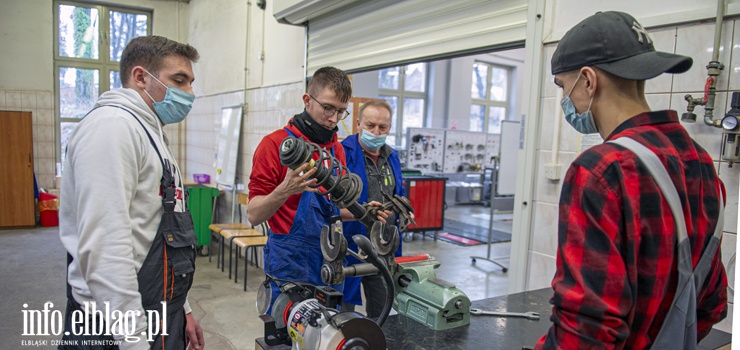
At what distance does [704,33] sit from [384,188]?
147 centimetres

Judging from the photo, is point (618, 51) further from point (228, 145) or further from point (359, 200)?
point (228, 145)

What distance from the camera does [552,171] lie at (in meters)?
2.21

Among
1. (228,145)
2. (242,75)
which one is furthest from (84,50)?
(228,145)

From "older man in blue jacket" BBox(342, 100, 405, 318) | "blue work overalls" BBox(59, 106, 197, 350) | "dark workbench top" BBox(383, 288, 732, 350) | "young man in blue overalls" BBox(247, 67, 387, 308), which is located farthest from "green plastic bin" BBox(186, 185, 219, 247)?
"dark workbench top" BBox(383, 288, 732, 350)

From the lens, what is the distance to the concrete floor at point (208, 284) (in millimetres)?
3322

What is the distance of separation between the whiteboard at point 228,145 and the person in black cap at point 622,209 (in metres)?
4.65

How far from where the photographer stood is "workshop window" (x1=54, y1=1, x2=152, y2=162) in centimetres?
707

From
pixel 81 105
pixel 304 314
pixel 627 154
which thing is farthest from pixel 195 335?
pixel 81 105

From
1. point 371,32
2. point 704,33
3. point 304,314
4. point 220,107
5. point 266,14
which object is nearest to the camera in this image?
point 304,314

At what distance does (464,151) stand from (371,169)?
18.8ft

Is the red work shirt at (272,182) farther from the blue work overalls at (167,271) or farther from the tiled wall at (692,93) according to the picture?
the tiled wall at (692,93)

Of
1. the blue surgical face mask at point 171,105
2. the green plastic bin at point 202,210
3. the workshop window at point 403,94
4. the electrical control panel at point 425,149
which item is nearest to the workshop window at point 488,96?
the workshop window at point 403,94

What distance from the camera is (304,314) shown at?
3.90 ft

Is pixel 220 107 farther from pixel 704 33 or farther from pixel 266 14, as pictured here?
pixel 704 33
